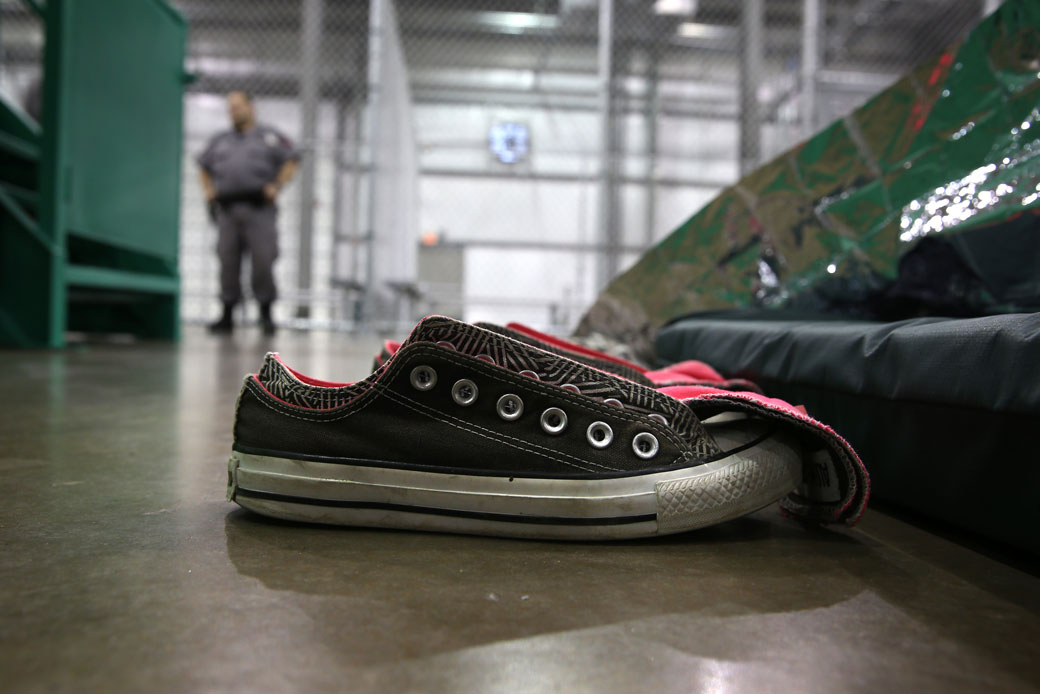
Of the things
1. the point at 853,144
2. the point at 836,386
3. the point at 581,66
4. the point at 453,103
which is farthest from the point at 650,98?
the point at 836,386

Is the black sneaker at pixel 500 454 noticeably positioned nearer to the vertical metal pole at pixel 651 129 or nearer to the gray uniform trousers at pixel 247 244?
the gray uniform trousers at pixel 247 244

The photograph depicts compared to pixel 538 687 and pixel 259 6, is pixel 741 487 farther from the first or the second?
pixel 259 6

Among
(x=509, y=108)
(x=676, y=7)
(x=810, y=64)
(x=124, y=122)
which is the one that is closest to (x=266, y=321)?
(x=124, y=122)

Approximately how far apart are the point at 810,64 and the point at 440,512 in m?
5.01

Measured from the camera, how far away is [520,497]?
67 centimetres

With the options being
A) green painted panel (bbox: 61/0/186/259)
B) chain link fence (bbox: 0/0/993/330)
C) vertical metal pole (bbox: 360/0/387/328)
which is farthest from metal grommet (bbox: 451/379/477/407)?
chain link fence (bbox: 0/0/993/330)

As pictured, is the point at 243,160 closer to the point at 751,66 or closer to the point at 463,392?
the point at 463,392

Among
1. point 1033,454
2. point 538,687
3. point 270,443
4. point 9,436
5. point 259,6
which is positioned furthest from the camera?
point 259,6

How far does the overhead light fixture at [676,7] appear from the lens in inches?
336

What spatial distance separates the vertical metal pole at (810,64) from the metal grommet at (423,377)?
4.45m

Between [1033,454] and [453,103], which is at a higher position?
[453,103]

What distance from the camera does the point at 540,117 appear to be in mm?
9688

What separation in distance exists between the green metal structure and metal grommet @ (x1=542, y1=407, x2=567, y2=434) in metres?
3.05

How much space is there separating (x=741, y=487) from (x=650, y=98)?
992 centimetres
